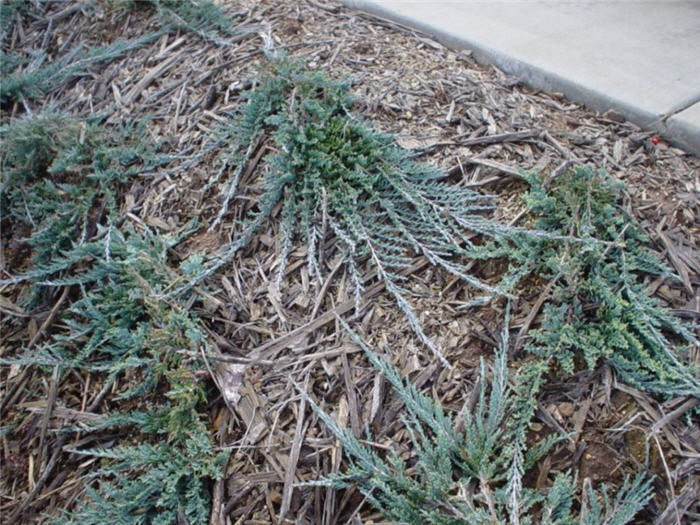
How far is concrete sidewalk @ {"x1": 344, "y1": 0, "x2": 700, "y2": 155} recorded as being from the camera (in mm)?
2367

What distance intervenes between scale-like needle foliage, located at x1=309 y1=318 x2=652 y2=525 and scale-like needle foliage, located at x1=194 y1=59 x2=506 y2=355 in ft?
1.04

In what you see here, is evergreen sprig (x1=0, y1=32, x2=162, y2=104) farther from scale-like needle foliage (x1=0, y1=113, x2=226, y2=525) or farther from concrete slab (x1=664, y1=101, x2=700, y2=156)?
concrete slab (x1=664, y1=101, x2=700, y2=156)

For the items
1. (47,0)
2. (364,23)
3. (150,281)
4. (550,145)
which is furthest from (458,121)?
(47,0)

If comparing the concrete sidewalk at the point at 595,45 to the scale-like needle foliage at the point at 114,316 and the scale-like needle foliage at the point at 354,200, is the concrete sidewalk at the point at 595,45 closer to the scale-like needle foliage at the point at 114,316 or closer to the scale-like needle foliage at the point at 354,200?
the scale-like needle foliage at the point at 354,200

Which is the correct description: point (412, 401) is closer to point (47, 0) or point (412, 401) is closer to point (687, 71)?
point (687, 71)

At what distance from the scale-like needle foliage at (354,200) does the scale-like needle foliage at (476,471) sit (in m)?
0.32

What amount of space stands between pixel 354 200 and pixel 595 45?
5.00ft

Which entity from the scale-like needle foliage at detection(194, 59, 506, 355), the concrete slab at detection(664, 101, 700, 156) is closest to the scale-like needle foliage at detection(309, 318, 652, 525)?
the scale-like needle foliage at detection(194, 59, 506, 355)

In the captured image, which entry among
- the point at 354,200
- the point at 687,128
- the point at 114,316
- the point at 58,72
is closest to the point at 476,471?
the point at 354,200

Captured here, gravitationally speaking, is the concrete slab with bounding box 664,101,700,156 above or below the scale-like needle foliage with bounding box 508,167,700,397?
above

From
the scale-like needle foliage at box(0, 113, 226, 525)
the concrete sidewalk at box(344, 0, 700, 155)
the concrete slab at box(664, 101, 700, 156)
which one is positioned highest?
the concrete sidewalk at box(344, 0, 700, 155)

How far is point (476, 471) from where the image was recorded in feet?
5.07

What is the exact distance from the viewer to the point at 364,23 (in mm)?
2975

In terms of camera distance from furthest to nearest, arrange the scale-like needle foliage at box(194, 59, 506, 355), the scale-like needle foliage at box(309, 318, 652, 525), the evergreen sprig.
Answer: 1. the evergreen sprig
2. the scale-like needle foliage at box(194, 59, 506, 355)
3. the scale-like needle foliage at box(309, 318, 652, 525)
